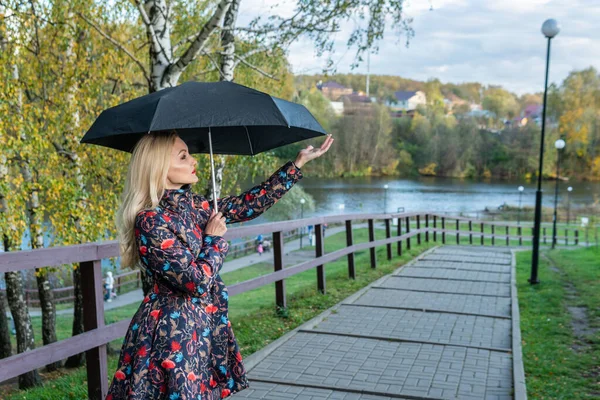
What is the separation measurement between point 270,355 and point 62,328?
39.5ft

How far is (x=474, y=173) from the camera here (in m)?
99.8

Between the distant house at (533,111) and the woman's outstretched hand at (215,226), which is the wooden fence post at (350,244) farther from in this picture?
the distant house at (533,111)

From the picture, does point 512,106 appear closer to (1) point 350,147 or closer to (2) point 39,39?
(1) point 350,147

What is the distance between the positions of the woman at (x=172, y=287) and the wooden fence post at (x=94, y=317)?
36.7 inches

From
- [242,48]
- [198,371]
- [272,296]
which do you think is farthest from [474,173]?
[198,371]

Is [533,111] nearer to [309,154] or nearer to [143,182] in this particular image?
[309,154]

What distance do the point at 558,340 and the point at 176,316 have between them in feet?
16.4

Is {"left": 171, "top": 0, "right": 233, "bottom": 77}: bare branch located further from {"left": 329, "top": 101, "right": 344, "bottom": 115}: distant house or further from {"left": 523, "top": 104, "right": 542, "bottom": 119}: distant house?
{"left": 523, "top": 104, "right": 542, "bottom": 119}: distant house

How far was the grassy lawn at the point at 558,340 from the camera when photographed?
483cm

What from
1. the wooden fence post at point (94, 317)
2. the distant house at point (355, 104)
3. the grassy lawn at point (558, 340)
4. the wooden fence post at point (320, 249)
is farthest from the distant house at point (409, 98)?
the wooden fence post at point (94, 317)

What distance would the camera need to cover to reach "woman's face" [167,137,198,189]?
281cm

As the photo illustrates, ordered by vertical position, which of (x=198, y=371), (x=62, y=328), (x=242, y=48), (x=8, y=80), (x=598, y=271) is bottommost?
(x=62, y=328)

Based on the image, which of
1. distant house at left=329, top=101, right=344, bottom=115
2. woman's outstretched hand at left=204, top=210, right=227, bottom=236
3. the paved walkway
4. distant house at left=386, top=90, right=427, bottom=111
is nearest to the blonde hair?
woman's outstretched hand at left=204, top=210, right=227, bottom=236

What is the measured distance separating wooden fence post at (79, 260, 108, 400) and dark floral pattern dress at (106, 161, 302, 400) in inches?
39.6
